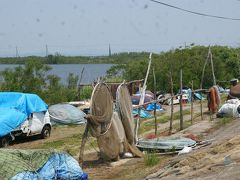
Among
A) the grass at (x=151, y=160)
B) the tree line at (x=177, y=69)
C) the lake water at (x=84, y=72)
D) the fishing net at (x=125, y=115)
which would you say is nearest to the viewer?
the grass at (x=151, y=160)

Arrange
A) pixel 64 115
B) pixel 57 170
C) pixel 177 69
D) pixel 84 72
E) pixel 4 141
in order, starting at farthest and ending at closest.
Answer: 1. pixel 84 72
2. pixel 177 69
3. pixel 64 115
4. pixel 4 141
5. pixel 57 170

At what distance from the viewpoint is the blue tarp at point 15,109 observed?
16625mm

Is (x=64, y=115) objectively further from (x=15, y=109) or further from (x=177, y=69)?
(x=177, y=69)

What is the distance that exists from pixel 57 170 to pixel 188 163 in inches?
105

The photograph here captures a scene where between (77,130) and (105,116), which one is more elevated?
(105,116)

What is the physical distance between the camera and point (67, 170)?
966cm

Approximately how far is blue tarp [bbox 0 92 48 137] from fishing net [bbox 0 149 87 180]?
697cm

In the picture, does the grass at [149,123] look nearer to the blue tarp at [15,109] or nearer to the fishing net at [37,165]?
the blue tarp at [15,109]

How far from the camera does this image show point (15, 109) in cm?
1750

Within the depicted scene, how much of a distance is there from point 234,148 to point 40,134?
10424 mm

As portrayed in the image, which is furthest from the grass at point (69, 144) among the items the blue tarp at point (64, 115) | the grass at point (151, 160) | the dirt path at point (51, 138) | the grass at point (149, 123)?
the blue tarp at point (64, 115)

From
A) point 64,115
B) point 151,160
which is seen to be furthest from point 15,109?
point 151,160

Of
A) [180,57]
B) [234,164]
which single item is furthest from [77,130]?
[180,57]

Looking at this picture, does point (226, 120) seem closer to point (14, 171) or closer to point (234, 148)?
point (234, 148)
